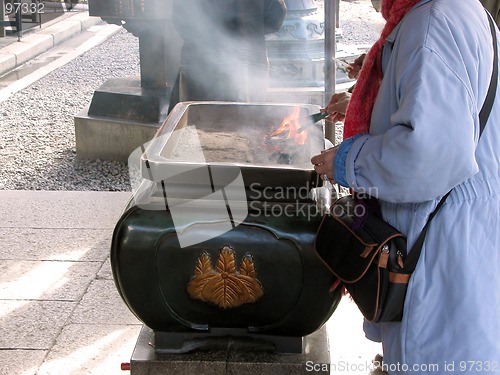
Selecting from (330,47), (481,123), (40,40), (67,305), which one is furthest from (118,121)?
(40,40)

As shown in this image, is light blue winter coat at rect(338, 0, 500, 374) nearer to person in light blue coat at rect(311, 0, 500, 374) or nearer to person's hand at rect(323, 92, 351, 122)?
person in light blue coat at rect(311, 0, 500, 374)

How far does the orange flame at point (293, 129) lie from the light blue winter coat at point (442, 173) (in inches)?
35.4

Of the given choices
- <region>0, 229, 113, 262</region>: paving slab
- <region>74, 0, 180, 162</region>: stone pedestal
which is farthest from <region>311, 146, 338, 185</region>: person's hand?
<region>74, 0, 180, 162</region>: stone pedestal

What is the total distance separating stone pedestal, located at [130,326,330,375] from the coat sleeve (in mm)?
979

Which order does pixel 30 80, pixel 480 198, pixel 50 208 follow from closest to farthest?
1. pixel 480 198
2. pixel 50 208
3. pixel 30 80

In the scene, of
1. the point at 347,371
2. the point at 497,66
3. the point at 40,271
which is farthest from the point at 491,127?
the point at 40,271

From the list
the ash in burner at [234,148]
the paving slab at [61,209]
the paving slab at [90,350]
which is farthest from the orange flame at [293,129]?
the paving slab at [61,209]

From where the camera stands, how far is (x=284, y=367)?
2439mm

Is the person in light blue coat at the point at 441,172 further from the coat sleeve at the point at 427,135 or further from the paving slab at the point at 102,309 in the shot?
the paving slab at the point at 102,309

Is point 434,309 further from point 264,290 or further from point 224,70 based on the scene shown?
point 224,70

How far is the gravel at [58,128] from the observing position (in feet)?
18.7

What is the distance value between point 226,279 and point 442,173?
913 mm

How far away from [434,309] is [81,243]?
281 cm

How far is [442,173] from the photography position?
1644 millimetres
